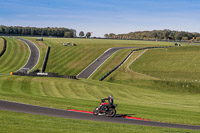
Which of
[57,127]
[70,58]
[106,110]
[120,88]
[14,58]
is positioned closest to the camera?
[57,127]

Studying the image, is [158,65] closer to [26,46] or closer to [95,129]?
[26,46]

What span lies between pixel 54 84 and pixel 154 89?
24.1 m

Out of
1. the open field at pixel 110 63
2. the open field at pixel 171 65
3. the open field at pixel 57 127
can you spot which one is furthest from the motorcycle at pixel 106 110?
the open field at pixel 110 63

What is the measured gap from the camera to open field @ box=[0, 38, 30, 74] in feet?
314

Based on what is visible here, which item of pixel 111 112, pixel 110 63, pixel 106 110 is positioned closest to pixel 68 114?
pixel 106 110

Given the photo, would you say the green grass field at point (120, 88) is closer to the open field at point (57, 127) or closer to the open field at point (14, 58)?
the open field at point (57, 127)

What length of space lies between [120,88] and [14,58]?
61120 mm

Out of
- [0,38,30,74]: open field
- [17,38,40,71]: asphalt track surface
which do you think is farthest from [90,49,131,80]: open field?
[0,38,30,74]: open field

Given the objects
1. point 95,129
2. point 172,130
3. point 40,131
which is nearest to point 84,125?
point 95,129

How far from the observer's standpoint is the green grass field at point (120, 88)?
26728 mm

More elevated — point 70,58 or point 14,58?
point 70,58

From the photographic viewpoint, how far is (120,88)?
5878 cm

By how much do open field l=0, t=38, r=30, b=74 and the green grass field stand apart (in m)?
2.12

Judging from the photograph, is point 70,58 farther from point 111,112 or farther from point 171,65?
point 111,112
